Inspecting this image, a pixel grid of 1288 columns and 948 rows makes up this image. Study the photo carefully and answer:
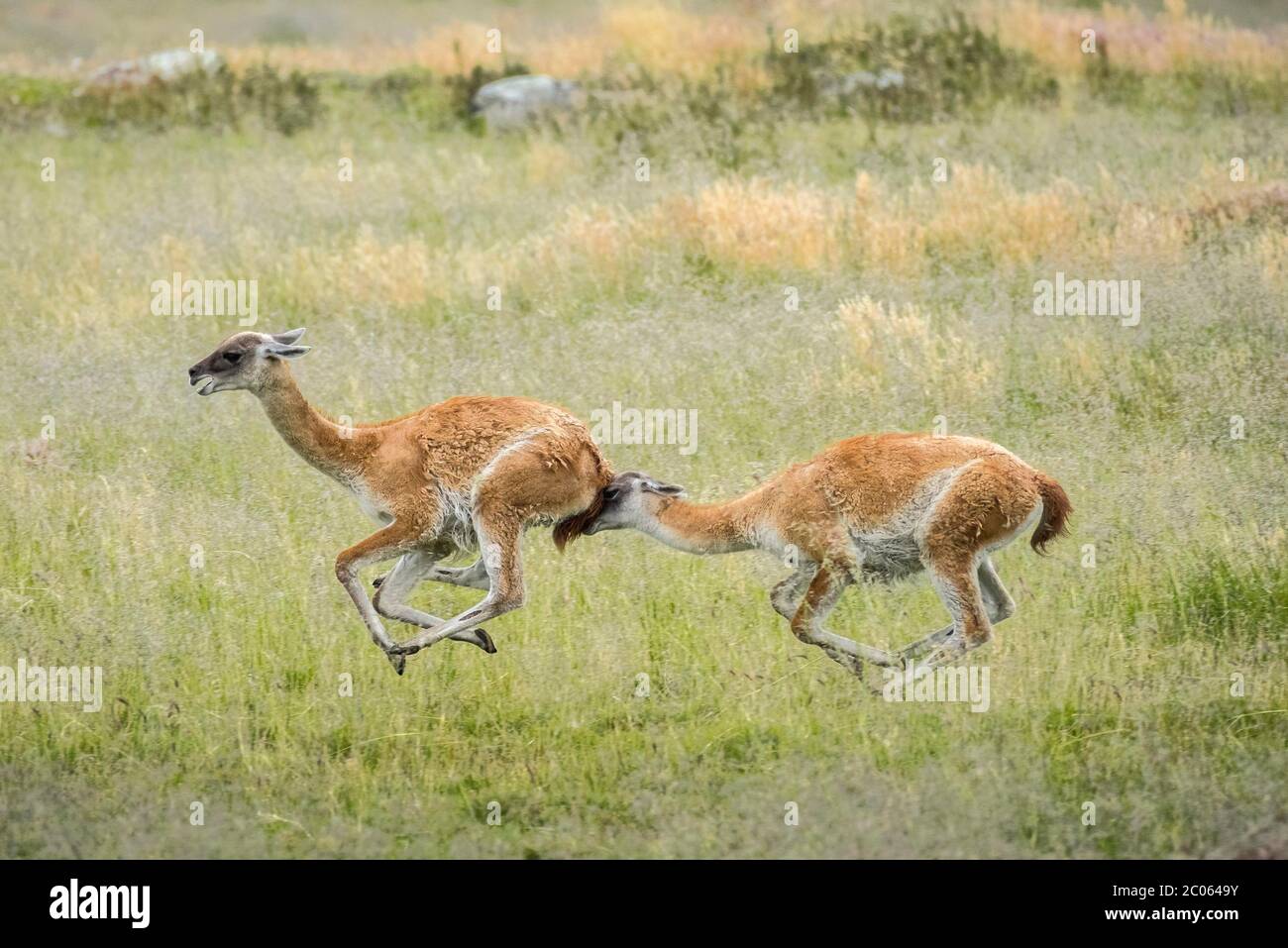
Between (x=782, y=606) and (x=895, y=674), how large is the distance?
683 mm

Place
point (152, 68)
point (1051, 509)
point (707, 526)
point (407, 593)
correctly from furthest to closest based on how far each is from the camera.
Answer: point (152, 68), point (407, 593), point (707, 526), point (1051, 509)

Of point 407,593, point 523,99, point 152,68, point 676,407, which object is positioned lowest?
point 407,593

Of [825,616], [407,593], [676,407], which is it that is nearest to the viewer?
A: [825,616]

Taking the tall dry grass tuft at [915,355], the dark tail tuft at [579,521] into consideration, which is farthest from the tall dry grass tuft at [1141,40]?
the dark tail tuft at [579,521]

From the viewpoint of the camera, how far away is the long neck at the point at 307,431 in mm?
8547

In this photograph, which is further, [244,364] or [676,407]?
[676,407]

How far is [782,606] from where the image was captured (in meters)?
8.59

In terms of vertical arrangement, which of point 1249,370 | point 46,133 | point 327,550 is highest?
point 46,133

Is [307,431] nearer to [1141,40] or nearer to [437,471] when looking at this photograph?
[437,471]

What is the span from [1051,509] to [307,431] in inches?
144

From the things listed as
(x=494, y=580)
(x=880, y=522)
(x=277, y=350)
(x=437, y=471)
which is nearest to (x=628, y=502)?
(x=494, y=580)

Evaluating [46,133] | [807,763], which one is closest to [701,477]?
[807,763]

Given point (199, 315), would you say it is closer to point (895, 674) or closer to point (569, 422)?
point (569, 422)

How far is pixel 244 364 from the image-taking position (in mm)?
8430
